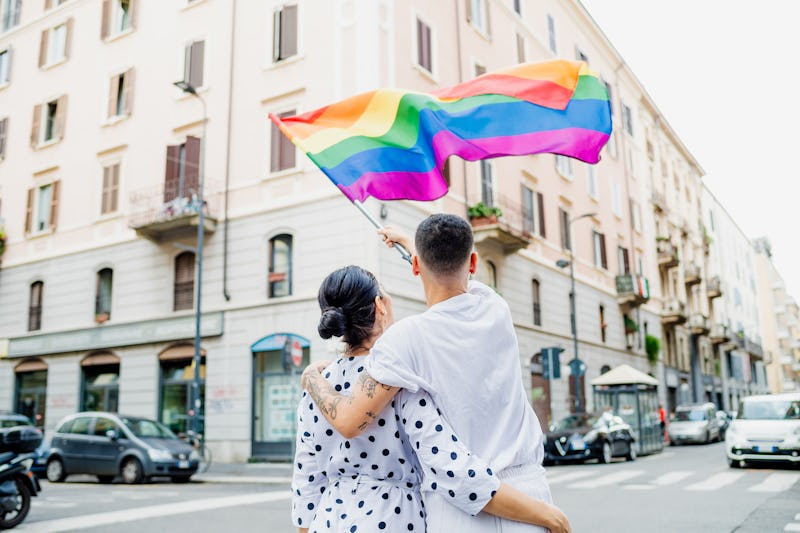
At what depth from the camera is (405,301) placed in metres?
19.6

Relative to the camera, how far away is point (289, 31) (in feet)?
70.0

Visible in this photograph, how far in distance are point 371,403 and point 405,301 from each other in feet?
57.2

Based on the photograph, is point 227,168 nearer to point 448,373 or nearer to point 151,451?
point 151,451

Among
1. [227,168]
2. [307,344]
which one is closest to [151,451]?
Answer: [307,344]

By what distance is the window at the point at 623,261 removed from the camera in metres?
36.7

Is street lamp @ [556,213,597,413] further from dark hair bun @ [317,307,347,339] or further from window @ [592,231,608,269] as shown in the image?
dark hair bun @ [317,307,347,339]

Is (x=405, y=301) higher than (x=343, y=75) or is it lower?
lower

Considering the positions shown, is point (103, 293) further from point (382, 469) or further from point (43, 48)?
point (382, 469)

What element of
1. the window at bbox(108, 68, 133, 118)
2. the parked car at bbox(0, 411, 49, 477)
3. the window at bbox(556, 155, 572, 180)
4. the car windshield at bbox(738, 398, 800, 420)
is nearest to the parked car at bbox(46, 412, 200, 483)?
the parked car at bbox(0, 411, 49, 477)

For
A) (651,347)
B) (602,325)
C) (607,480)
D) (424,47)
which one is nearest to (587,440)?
(607,480)

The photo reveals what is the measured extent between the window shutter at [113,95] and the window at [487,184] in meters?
12.7

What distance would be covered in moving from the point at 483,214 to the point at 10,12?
22.0 metres

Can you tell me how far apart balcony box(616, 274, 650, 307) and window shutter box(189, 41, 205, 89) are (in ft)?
72.7

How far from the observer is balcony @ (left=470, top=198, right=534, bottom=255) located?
75.2 feet
